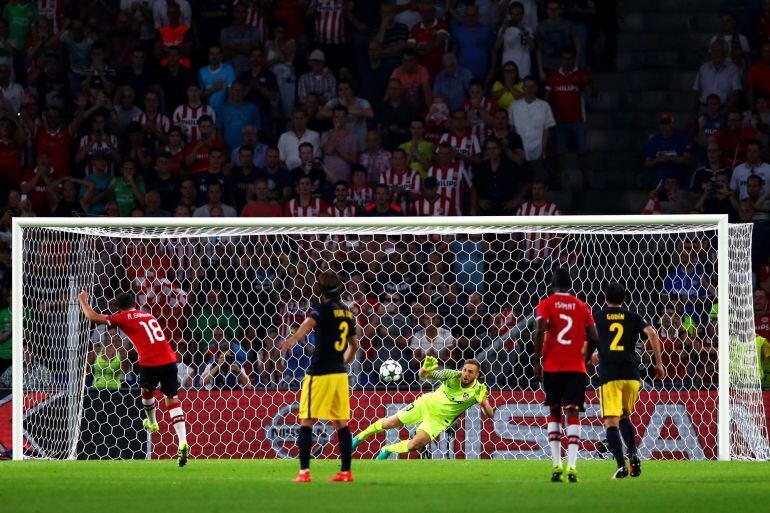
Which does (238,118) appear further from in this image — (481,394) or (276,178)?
(481,394)

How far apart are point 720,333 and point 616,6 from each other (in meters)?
8.27


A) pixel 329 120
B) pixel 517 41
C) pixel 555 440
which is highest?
pixel 517 41

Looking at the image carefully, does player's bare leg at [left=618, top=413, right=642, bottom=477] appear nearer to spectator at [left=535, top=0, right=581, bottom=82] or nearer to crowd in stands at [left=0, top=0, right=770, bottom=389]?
crowd in stands at [left=0, top=0, right=770, bottom=389]

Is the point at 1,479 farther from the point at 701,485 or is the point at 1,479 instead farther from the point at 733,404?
the point at 733,404

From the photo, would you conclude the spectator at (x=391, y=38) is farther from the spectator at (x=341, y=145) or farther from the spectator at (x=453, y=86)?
the spectator at (x=341, y=145)

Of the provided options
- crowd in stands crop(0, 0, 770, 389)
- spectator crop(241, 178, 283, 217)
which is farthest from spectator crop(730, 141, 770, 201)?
spectator crop(241, 178, 283, 217)

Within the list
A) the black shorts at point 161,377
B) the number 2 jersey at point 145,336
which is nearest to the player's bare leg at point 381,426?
the black shorts at point 161,377

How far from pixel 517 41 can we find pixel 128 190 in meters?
5.93

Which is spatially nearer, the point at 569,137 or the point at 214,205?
the point at 214,205

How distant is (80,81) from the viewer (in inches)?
866

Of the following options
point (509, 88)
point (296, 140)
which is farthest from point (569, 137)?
point (296, 140)

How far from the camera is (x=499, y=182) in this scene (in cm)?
1988

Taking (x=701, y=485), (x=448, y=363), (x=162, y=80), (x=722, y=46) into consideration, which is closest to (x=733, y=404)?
(x=448, y=363)

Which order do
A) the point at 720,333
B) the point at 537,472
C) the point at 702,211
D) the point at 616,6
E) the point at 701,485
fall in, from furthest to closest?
1. the point at 616,6
2. the point at 702,211
3. the point at 720,333
4. the point at 537,472
5. the point at 701,485
